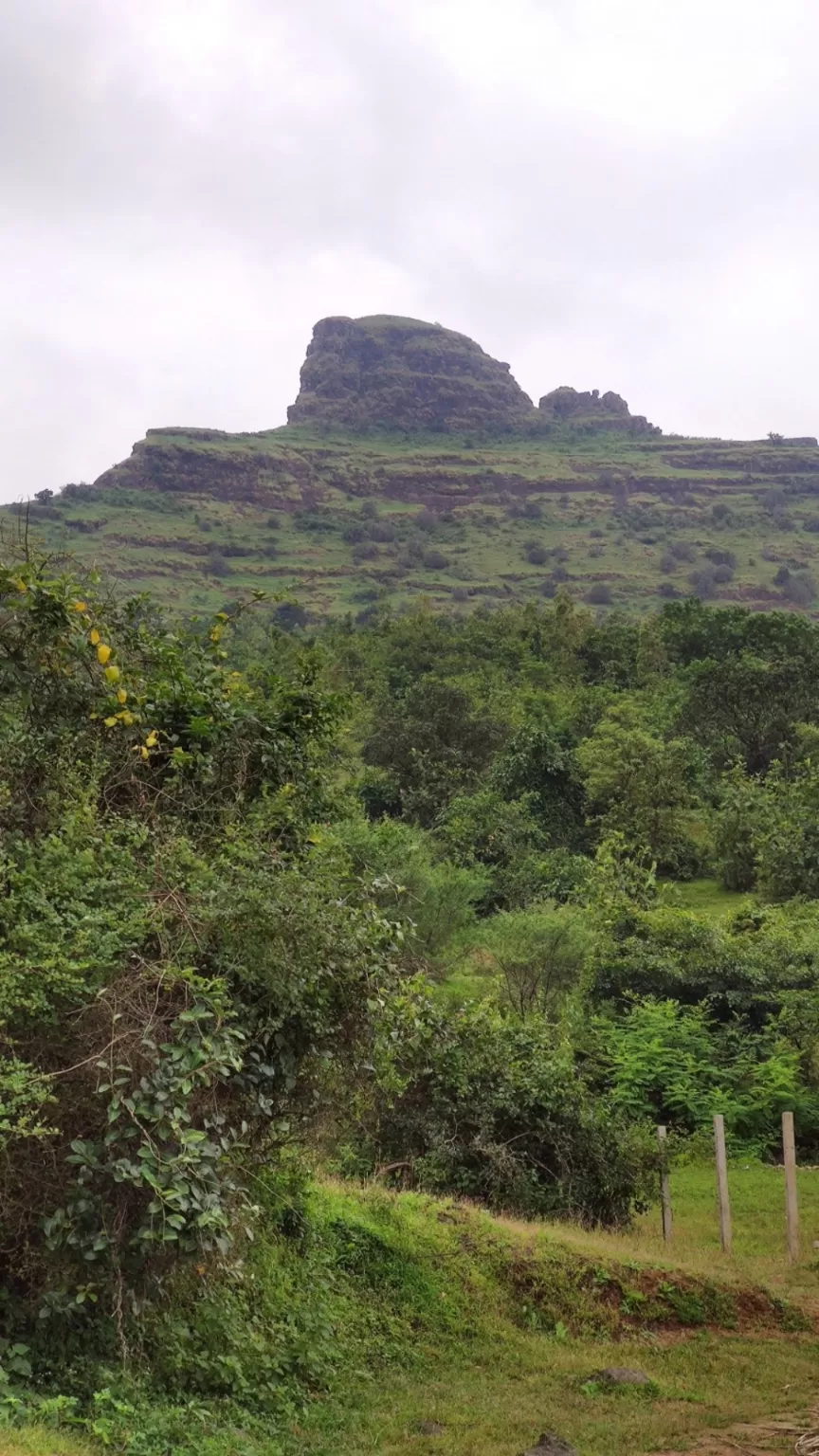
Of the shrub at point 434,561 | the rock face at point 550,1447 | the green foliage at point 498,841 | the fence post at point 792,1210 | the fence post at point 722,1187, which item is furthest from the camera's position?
the shrub at point 434,561

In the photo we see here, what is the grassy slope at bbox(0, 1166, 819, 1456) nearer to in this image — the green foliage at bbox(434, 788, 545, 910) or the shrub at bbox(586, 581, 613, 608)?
the green foliage at bbox(434, 788, 545, 910)

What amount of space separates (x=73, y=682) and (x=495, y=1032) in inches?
261

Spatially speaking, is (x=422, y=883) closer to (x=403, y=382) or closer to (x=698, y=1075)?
(x=698, y=1075)

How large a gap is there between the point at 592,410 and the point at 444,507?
57784 millimetres

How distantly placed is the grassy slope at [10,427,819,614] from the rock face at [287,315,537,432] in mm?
8823

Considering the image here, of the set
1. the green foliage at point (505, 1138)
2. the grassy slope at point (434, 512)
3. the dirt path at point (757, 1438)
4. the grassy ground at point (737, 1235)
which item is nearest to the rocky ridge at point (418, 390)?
the grassy slope at point (434, 512)

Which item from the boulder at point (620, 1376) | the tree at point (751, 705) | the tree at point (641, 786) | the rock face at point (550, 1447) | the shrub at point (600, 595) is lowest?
the boulder at point (620, 1376)

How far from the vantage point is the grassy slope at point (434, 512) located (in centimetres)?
9362

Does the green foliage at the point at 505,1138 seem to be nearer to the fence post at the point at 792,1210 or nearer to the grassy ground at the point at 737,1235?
the grassy ground at the point at 737,1235

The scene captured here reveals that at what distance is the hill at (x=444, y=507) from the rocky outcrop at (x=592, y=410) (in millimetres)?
914

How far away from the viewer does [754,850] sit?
31734 millimetres

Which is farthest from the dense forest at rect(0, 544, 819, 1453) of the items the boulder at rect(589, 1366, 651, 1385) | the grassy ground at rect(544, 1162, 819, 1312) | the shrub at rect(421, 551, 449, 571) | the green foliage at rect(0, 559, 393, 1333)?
the shrub at rect(421, 551, 449, 571)

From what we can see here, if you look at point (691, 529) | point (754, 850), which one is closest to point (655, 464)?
point (691, 529)

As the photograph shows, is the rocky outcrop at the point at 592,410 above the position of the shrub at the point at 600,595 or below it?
above
